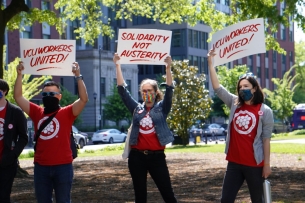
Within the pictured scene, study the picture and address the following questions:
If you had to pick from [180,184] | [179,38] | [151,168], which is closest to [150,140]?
[151,168]

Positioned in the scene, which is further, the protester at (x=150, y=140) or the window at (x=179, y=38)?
the window at (x=179, y=38)

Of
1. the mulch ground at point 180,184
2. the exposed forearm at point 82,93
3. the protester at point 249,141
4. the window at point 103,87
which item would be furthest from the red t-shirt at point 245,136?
the window at point 103,87

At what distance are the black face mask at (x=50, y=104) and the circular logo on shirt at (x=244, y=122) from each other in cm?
185

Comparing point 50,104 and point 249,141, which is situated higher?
point 50,104

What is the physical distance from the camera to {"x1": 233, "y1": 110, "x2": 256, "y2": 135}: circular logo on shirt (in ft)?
23.0

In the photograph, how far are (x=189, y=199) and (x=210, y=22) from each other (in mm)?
10188

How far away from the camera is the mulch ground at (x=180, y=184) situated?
11.4m

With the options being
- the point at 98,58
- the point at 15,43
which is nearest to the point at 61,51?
the point at 15,43

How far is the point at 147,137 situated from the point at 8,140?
152 centimetres

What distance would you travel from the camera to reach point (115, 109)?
64.1m

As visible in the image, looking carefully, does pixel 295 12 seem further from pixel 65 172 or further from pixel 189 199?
pixel 65 172

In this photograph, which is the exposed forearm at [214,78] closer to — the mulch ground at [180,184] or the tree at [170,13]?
the mulch ground at [180,184]

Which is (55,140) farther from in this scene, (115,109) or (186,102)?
(115,109)

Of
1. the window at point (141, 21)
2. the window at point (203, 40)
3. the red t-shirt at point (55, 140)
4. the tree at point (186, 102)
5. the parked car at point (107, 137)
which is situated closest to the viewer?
the red t-shirt at point (55, 140)
